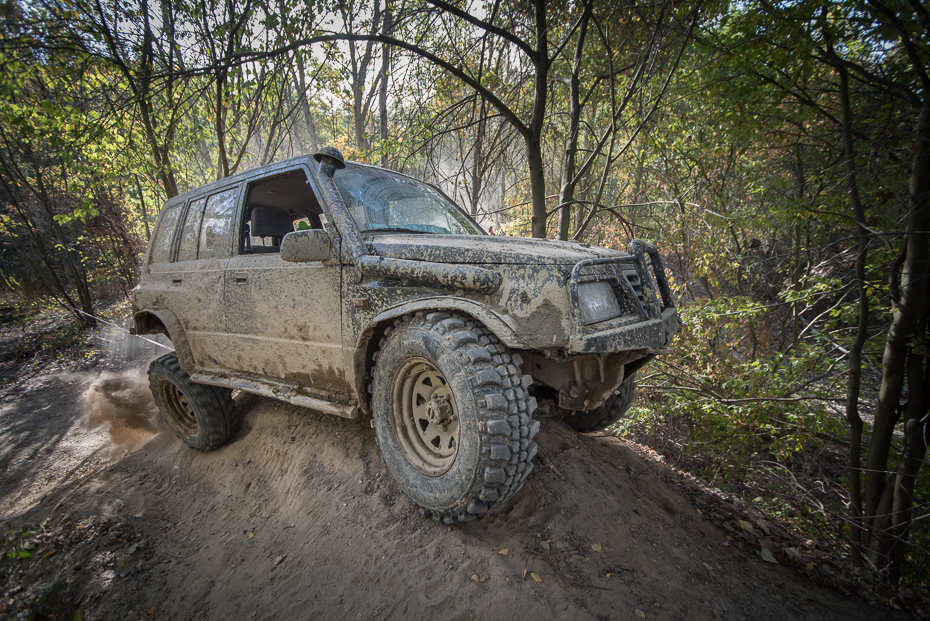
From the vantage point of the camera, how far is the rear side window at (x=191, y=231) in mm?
3438

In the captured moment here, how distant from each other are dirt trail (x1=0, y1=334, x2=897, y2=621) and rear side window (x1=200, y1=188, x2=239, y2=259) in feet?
5.07

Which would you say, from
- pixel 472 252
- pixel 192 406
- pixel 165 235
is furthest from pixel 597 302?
pixel 165 235

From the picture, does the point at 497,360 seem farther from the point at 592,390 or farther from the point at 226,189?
the point at 226,189

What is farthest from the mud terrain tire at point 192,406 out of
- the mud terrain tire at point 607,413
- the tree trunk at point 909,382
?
the tree trunk at point 909,382

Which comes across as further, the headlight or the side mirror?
the side mirror

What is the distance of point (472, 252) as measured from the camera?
2033mm

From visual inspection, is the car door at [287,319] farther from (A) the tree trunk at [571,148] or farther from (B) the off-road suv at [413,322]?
(A) the tree trunk at [571,148]

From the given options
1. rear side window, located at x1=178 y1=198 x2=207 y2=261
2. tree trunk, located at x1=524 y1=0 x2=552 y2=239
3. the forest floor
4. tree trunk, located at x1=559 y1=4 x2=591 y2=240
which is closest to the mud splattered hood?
the forest floor

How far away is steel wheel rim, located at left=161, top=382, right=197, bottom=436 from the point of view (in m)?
3.91

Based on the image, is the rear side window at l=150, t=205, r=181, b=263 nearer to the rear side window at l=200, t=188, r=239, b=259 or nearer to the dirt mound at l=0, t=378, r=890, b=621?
the rear side window at l=200, t=188, r=239, b=259

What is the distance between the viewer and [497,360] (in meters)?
1.95

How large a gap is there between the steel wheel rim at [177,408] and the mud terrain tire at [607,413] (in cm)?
362

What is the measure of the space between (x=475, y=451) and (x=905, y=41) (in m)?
3.70

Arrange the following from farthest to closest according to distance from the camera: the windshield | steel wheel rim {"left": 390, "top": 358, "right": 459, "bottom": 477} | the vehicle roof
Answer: the vehicle roof → the windshield → steel wheel rim {"left": 390, "top": 358, "right": 459, "bottom": 477}
